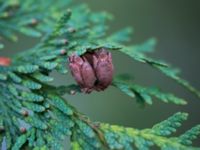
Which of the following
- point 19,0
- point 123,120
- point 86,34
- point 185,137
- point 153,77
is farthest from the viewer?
A: point 153,77

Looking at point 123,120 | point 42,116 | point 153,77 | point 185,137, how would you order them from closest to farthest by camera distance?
point 185,137, point 42,116, point 123,120, point 153,77

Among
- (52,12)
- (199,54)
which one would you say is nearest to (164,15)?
(199,54)

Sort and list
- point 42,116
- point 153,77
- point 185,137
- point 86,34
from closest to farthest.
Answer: point 185,137 < point 42,116 < point 86,34 < point 153,77

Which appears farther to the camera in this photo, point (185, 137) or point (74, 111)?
point (74, 111)

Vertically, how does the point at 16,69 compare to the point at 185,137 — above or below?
above

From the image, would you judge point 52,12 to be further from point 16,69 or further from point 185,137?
point 185,137

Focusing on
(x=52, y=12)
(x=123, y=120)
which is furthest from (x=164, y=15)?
(x=52, y=12)

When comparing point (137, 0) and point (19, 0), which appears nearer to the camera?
point (19, 0)

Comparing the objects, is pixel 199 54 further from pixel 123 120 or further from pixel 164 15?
pixel 123 120

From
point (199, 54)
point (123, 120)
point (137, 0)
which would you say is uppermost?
point (137, 0)
